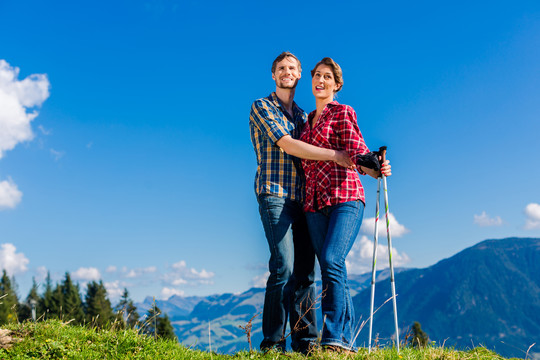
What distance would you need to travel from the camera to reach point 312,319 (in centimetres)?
622

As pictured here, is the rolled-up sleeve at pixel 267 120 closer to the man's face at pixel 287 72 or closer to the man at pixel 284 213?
the man at pixel 284 213

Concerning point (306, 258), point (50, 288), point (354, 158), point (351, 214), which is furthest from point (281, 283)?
point (50, 288)

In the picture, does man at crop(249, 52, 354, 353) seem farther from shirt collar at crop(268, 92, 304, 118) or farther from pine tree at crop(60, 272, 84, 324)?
pine tree at crop(60, 272, 84, 324)

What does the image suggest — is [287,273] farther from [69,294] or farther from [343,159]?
[69,294]

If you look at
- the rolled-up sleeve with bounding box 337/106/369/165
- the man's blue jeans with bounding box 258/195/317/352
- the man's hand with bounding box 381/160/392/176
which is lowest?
the man's blue jeans with bounding box 258/195/317/352

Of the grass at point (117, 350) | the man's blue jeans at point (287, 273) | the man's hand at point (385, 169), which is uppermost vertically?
the man's hand at point (385, 169)

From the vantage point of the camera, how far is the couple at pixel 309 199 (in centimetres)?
559

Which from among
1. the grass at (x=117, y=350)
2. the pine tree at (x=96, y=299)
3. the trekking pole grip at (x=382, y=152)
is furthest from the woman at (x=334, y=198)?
the pine tree at (x=96, y=299)

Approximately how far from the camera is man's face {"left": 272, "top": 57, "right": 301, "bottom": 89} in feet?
21.3

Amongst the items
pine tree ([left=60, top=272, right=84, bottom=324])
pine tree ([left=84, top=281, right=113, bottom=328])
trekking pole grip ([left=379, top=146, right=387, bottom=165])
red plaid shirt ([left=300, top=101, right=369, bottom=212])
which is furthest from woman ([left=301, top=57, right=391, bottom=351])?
pine tree ([left=84, top=281, right=113, bottom=328])

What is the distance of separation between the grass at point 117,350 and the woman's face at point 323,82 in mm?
3101

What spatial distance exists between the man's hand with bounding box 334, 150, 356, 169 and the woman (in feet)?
0.20

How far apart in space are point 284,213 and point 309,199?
1.16 feet

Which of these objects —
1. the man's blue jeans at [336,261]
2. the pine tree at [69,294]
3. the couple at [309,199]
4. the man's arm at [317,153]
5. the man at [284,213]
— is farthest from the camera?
the pine tree at [69,294]
